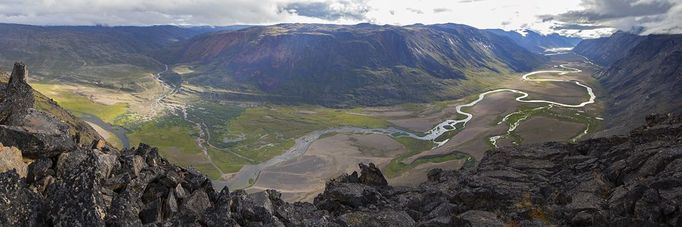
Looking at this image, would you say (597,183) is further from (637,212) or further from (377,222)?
(377,222)

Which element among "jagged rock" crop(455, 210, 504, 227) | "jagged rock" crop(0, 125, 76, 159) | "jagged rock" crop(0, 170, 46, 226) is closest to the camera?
"jagged rock" crop(0, 170, 46, 226)

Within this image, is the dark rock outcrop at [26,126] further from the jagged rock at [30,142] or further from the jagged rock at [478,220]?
the jagged rock at [478,220]

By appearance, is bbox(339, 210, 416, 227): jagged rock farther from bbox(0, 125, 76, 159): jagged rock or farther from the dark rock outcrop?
bbox(0, 125, 76, 159): jagged rock

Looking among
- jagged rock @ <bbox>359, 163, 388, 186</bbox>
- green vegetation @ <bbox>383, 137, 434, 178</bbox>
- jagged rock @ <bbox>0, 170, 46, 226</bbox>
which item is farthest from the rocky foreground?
green vegetation @ <bbox>383, 137, 434, 178</bbox>

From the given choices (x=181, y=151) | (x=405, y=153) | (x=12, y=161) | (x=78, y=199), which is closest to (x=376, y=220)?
(x=78, y=199)

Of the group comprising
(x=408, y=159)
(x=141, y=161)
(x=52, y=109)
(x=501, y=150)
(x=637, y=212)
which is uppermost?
(x=141, y=161)

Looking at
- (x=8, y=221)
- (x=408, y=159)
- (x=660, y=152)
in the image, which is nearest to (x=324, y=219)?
(x=8, y=221)
